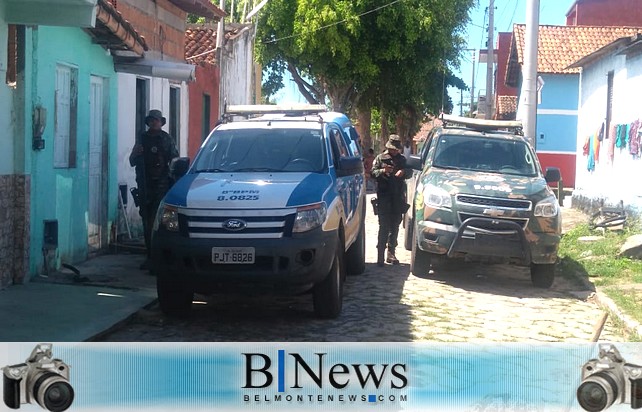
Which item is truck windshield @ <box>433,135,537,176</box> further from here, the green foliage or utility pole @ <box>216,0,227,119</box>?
the green foliage

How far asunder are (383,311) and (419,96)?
985 inches

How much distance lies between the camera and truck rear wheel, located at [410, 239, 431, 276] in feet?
36.3

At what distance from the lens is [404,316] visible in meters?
8.85

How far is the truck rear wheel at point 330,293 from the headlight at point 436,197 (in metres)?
2.48

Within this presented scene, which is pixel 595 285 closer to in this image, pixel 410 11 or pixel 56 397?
pixel 56 397

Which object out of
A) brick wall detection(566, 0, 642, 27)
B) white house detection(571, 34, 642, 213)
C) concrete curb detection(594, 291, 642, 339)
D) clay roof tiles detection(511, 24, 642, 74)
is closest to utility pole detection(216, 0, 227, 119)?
white house detection(571, 34, 642, 213)

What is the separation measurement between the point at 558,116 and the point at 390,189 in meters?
19.9

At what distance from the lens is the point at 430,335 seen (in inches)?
319

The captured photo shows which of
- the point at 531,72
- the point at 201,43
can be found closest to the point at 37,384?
the point at 531,72

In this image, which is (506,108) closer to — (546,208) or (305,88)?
(305,88)

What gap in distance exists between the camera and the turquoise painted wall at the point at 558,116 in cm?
2991

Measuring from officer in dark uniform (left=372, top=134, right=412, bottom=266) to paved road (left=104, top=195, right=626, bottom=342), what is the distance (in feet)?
2.89

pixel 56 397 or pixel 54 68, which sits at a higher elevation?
pixel 54 68

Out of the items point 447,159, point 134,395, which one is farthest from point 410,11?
point 134,395
